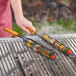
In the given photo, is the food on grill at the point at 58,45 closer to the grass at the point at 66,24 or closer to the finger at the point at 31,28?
the finger at the point at 31,28

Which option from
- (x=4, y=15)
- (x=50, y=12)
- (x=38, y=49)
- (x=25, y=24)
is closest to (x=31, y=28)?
(x=25, y=24)

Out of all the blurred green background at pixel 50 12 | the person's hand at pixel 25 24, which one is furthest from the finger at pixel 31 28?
the blurred green background at pixel 50 12

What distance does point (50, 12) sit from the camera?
3705 mm

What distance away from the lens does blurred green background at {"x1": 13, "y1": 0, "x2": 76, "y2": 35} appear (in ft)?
11.6

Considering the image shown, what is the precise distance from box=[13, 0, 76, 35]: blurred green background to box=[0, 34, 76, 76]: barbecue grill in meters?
2.25

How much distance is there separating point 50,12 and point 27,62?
8.75 ft

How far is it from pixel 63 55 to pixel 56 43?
0.09 metres

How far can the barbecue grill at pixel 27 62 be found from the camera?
3.57 feet

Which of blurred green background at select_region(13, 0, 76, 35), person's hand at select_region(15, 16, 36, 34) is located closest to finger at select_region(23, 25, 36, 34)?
person's hand at select_region(15, 16, 36, 34)

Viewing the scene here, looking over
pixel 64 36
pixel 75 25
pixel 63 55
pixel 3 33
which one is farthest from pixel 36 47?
pixel 75 25

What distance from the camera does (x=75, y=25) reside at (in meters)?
3.49

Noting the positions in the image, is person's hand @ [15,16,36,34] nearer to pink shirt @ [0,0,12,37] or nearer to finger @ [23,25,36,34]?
finger @ [23,25,36,34]

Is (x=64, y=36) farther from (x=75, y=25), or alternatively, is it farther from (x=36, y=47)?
(x=75, y=25)

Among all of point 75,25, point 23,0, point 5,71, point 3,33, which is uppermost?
Result: point 5,71
